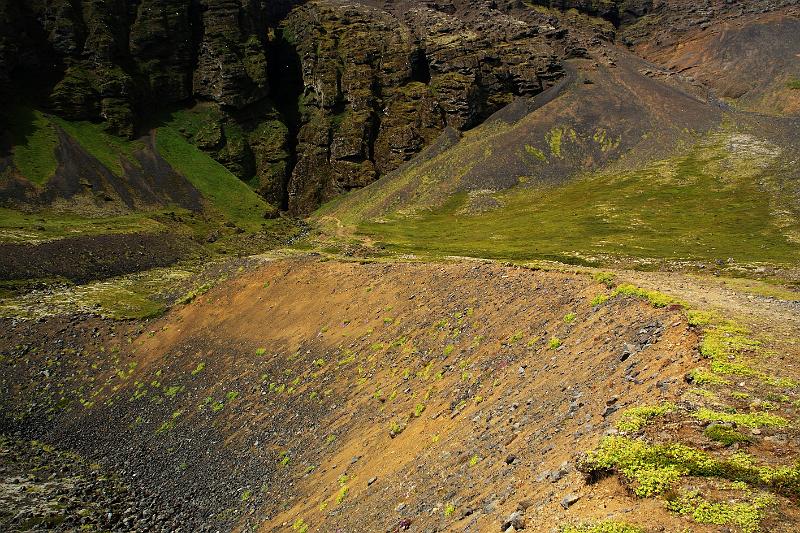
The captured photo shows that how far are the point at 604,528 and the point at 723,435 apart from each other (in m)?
4.62

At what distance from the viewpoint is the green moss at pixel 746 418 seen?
→ 506 inches

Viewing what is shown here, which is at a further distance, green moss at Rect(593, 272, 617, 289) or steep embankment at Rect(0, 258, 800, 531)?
green moss at Rect(593, 272, 617, 289)

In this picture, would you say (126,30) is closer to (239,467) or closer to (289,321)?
(289,321)

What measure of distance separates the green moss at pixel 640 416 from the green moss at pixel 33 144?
16672 centimetres

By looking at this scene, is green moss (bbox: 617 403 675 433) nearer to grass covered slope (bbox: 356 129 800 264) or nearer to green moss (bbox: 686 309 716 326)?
green moss (bbox: 686 309 716 326)

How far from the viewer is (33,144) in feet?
489

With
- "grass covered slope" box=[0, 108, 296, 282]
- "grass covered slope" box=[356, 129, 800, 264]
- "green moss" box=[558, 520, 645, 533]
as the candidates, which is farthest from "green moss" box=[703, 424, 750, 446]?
"grass covered slope" box=[0, 108, 296, 282]

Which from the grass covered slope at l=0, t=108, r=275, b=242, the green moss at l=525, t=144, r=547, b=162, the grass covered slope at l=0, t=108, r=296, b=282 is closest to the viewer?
the grass covered slope at l=0, t=108, r=296, b=282

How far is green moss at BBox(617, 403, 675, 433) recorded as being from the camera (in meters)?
13.8

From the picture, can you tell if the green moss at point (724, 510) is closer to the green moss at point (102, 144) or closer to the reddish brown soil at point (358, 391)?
the reddish brown soil at point (358, 391)

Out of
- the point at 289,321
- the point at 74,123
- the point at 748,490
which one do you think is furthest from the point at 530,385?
the point at 74,123

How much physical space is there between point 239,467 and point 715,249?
269 ft

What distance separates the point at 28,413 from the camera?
44.9 meters

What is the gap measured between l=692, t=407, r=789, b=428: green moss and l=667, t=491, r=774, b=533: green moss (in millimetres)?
2800
